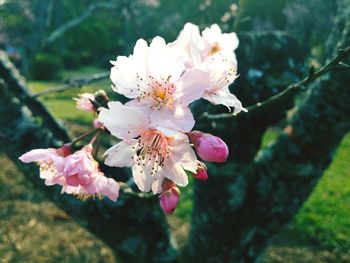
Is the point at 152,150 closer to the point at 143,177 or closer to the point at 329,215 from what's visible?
the point at 143,177

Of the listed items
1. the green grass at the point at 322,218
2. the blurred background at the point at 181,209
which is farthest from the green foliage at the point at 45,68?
the green grass at the point at 322,218

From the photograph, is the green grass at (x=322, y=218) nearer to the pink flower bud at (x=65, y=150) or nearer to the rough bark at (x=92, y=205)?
the rough bark at (x=92, y=205)

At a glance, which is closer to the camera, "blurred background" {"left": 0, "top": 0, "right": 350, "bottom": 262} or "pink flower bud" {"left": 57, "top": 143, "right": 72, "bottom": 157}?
"pink flower bud" {"left": 57, "top": 143, "right": 72, "bottom": 157}

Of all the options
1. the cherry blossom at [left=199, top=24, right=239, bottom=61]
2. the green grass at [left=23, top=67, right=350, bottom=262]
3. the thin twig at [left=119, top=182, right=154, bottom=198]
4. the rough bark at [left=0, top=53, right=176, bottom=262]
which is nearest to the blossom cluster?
the cherry blossom at [left=199, top=24, right=239, bottom=61]

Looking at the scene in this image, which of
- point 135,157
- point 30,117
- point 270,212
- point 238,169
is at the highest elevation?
point 135,157

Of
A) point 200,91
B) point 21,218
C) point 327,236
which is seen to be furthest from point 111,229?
point 327,236

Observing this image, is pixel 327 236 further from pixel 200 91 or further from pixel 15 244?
pixel 200 91

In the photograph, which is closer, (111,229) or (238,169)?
(111,229)

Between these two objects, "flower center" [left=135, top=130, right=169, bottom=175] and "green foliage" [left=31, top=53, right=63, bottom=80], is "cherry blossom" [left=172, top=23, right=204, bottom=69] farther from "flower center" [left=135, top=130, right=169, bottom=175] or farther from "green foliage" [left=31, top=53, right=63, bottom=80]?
"green foliage" [left=31, top=53, right=63, bottom=80]
